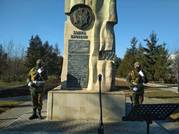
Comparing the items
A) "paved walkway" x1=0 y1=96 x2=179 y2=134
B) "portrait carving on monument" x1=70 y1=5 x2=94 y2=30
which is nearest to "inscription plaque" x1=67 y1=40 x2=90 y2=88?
"portrait carving on monument" x1=70 y1=5 x2=94 y2=30

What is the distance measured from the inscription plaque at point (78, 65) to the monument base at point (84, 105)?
3.39 feet

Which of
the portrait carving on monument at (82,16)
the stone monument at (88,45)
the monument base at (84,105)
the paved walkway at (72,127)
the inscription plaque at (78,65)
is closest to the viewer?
the paved walkway at (72,127)

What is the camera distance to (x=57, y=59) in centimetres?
6500

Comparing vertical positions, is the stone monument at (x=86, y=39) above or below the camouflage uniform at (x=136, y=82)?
above

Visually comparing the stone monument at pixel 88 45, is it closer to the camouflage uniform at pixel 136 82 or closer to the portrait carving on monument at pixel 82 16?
the portrait carving on monument at pixel 82 16

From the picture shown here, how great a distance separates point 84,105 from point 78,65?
5.35 feet

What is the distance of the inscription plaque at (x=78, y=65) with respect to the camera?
40.2ft

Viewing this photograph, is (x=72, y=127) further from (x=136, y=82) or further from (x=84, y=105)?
(x=136, y=82)

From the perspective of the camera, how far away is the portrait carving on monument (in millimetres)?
12352

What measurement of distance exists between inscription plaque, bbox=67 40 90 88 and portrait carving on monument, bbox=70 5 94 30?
1.84 ft

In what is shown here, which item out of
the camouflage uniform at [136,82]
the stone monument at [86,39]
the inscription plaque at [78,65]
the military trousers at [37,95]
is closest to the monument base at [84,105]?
the military trousers at [37,95]

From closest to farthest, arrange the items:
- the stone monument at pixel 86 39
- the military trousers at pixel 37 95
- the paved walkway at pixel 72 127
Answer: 1. the paved walkway at pixel 72 127
2. the military trousers at pixel 37 95
3. the stone monument at pixel 86 39

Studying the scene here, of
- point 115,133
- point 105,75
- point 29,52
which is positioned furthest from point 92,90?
point 29,52

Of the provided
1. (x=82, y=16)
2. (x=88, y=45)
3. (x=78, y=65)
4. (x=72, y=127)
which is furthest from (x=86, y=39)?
(x=72, y=127)
